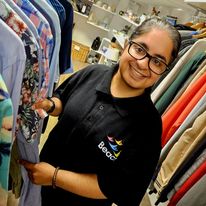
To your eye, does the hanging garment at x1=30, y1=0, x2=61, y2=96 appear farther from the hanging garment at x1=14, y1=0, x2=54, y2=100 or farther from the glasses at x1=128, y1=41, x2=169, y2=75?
the glasses at x1=128, y1=41, x2=169, y2=75

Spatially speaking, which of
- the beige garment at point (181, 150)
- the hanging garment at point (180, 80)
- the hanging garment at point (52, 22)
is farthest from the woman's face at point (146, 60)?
the hanging garment at point (180, 80)

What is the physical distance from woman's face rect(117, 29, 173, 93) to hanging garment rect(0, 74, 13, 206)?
1.50ft

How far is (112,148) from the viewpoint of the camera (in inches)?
34.1

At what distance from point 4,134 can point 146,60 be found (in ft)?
1.69

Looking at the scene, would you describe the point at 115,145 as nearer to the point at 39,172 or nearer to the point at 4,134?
the point at 39,172

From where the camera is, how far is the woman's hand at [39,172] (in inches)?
33.8

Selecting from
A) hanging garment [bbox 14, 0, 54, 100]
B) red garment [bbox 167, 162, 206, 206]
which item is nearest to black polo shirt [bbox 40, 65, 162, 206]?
hanging garment [bbox 14, 0, 54, 100]

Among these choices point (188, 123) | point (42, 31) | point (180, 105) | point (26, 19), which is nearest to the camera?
point (26, 19)

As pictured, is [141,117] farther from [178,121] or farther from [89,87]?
[178,121]

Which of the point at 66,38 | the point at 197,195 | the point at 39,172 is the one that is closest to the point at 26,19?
the point at 39,172

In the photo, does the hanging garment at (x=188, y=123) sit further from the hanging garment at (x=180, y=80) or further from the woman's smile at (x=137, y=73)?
the woman's smile at (x=137, y=73)

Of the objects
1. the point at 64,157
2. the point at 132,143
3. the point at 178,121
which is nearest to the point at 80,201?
the point at 64,157

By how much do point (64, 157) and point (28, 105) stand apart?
341 millimetres

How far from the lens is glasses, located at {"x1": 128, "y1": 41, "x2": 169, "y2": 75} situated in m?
0.87
